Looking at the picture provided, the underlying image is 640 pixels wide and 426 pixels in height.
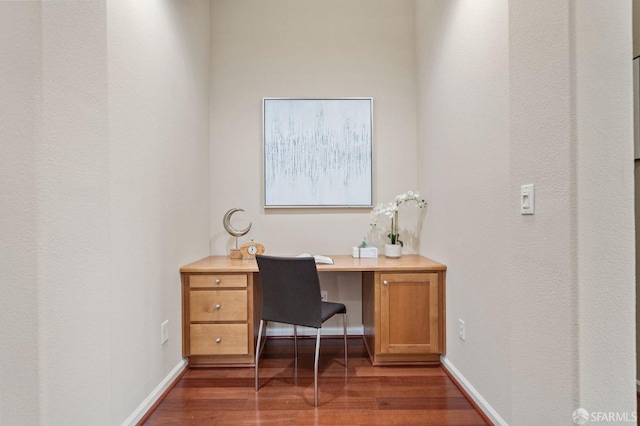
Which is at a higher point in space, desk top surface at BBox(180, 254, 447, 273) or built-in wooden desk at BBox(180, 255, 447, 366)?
desk top surface at BBox(180, 254, 447, 273)

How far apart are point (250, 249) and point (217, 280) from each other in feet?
1.47

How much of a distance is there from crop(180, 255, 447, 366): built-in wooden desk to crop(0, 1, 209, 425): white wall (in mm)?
162

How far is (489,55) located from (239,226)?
7.06 ft

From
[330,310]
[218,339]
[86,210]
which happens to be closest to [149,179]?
[86,210]

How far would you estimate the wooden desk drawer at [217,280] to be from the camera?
6.84ft

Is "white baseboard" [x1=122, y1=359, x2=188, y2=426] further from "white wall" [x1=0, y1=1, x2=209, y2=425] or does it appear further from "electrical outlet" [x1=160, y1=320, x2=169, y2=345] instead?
"electrical outlet" [x1=160, y1=320, x2=169, y2=345]

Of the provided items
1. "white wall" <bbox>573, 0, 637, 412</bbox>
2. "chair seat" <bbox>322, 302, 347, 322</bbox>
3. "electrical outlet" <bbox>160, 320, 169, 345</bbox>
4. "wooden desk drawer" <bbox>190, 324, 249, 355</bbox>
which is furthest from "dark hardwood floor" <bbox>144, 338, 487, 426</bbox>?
"white wall" <bbox>573, 0, 637, 412</bbox>

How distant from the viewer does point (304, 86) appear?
2.71m

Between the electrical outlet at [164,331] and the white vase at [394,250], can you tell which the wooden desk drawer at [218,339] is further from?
the white vase at [394,250]

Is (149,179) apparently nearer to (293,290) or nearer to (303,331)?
(293,290)

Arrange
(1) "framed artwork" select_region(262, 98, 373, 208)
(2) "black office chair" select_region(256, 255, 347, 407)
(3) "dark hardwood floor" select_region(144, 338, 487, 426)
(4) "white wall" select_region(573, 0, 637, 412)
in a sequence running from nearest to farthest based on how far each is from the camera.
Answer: (4) "white wall" select_region(573, 0, 637, 412), (3) "dark hardwood floor" select_region(144, 338, 487, 426), (2) "black office chair" select_region(256, 255, 347, 407), (1) "framed artwork" select_region(262, 98, 373, 208)

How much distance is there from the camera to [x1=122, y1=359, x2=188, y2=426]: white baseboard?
1520mm

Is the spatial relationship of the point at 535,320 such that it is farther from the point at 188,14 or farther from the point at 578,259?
the point at 188,14

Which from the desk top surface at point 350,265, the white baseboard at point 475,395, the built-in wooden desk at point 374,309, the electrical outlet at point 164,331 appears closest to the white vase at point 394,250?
the desk top surface at point 350,265
